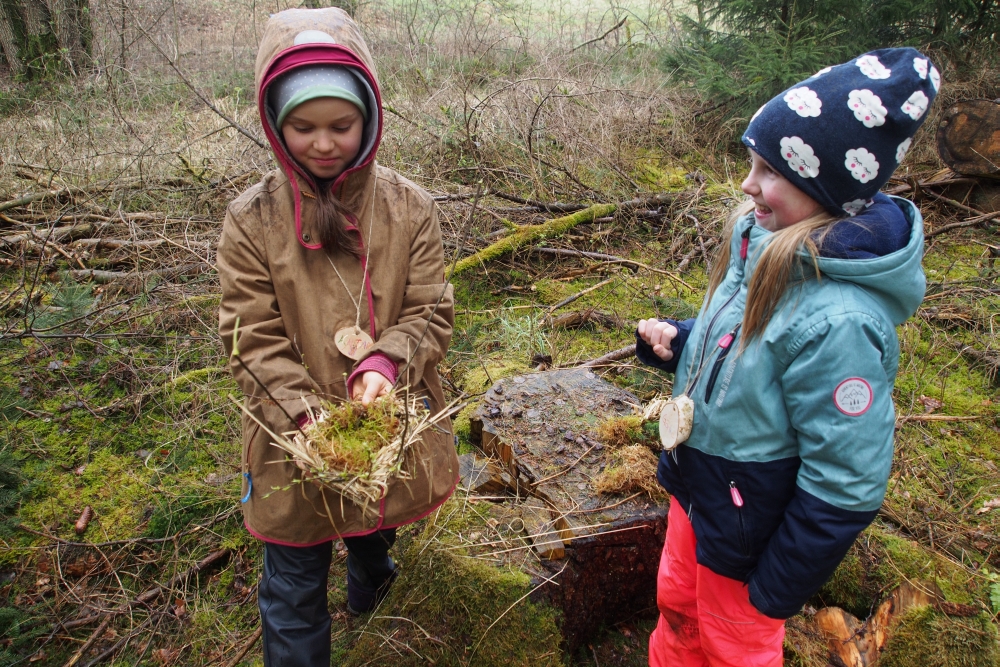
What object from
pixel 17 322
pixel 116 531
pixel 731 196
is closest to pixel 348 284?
pixel 116 531

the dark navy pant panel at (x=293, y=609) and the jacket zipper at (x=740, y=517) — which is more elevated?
the jacket zipper at (x=740, y=517)

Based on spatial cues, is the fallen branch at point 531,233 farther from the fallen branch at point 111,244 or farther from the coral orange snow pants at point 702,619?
the coral orange snow pants at point 702,619

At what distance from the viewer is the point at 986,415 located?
3.54 metres

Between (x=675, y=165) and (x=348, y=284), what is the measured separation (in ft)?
18.9

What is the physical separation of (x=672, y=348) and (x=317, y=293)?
1.23m

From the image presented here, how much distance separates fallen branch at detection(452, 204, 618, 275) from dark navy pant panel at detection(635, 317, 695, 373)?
283 centimetres

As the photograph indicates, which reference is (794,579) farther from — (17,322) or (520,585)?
(17,322)

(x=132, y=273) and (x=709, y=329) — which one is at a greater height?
(x=709, y=329)

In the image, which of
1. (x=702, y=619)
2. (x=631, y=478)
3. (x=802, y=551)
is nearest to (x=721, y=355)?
(x=802, y=551)

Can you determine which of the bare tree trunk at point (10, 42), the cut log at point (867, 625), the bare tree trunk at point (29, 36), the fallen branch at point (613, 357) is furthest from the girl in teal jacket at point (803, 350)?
the bare tree trunk at point (10, 42)

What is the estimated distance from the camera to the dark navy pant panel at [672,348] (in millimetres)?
2020

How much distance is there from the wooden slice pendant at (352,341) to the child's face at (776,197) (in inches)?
50.0

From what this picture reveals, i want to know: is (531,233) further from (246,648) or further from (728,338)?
(246,648)

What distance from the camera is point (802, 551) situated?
1.50 metres
